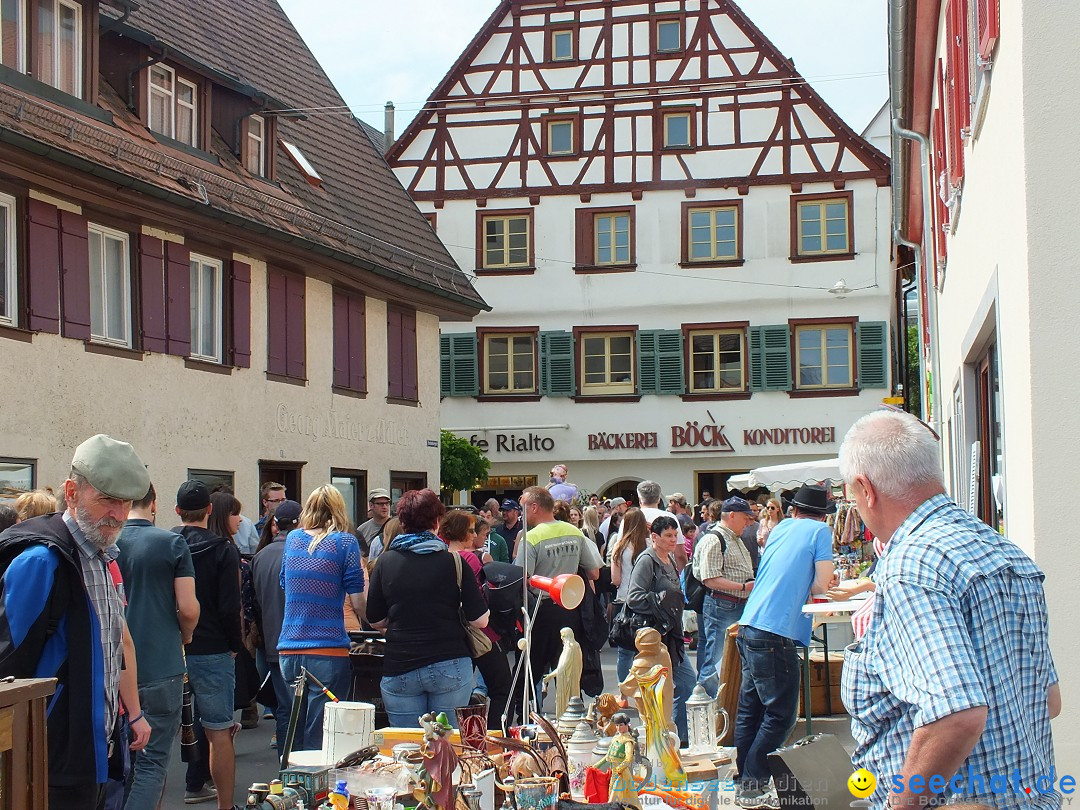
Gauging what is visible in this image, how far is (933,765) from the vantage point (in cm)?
276

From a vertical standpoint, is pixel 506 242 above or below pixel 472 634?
above

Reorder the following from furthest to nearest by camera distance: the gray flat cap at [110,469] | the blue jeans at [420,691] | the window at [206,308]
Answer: the window at [206,308], the blue jeans at [420,691], the gray flat cap at [110,469]

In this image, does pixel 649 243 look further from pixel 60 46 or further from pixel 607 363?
pixel 60 46

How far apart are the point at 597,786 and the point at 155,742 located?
9.08 ft

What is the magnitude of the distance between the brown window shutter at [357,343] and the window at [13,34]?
7419mm

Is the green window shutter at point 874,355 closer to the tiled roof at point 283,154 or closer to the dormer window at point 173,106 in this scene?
the tiled roof at point 283,154

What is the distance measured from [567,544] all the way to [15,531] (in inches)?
201

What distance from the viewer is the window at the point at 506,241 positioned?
102ft

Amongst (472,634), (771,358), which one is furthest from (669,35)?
(472,634)

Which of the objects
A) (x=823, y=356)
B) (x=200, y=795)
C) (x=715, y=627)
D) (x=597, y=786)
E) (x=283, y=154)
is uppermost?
(x=283, y=154)

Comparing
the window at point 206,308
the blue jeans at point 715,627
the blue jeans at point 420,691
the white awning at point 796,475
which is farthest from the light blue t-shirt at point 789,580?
the white awning at point 796,475

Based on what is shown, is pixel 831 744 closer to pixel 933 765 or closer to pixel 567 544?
pixel 933 765

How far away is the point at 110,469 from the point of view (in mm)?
4355

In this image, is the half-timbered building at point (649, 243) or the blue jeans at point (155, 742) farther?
the half-timbered building at point (649, 243)
